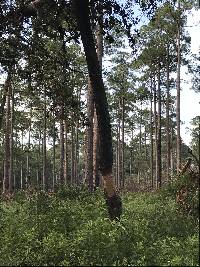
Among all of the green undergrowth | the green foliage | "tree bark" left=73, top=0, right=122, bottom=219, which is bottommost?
the green undergrowth

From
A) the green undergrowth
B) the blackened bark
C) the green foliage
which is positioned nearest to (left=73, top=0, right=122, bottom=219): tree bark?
the blackened bark

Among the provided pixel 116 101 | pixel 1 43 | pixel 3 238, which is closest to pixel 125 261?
A: pixel 3 238

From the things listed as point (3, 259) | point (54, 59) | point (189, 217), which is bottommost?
point (3, 259)

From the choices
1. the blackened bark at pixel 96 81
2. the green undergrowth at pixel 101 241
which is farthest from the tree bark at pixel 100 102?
the green undergrowth at pixel 101 241

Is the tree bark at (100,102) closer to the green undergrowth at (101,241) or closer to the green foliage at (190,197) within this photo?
the green undergrowth at (101,241)

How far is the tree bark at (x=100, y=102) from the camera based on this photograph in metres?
9.09

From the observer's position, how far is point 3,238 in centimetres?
825

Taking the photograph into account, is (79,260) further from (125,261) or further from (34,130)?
(34,130)

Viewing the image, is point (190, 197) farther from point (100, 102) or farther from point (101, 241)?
point (100, 102)

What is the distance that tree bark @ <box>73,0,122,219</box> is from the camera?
9.09 metres

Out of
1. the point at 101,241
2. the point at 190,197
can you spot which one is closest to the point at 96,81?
the point at 190,197

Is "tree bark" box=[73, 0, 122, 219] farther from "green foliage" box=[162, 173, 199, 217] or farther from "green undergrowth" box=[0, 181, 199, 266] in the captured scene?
"green foliage" box=[162, 173, 199, 217]

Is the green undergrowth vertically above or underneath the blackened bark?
underneath

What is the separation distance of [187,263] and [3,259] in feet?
9.92
